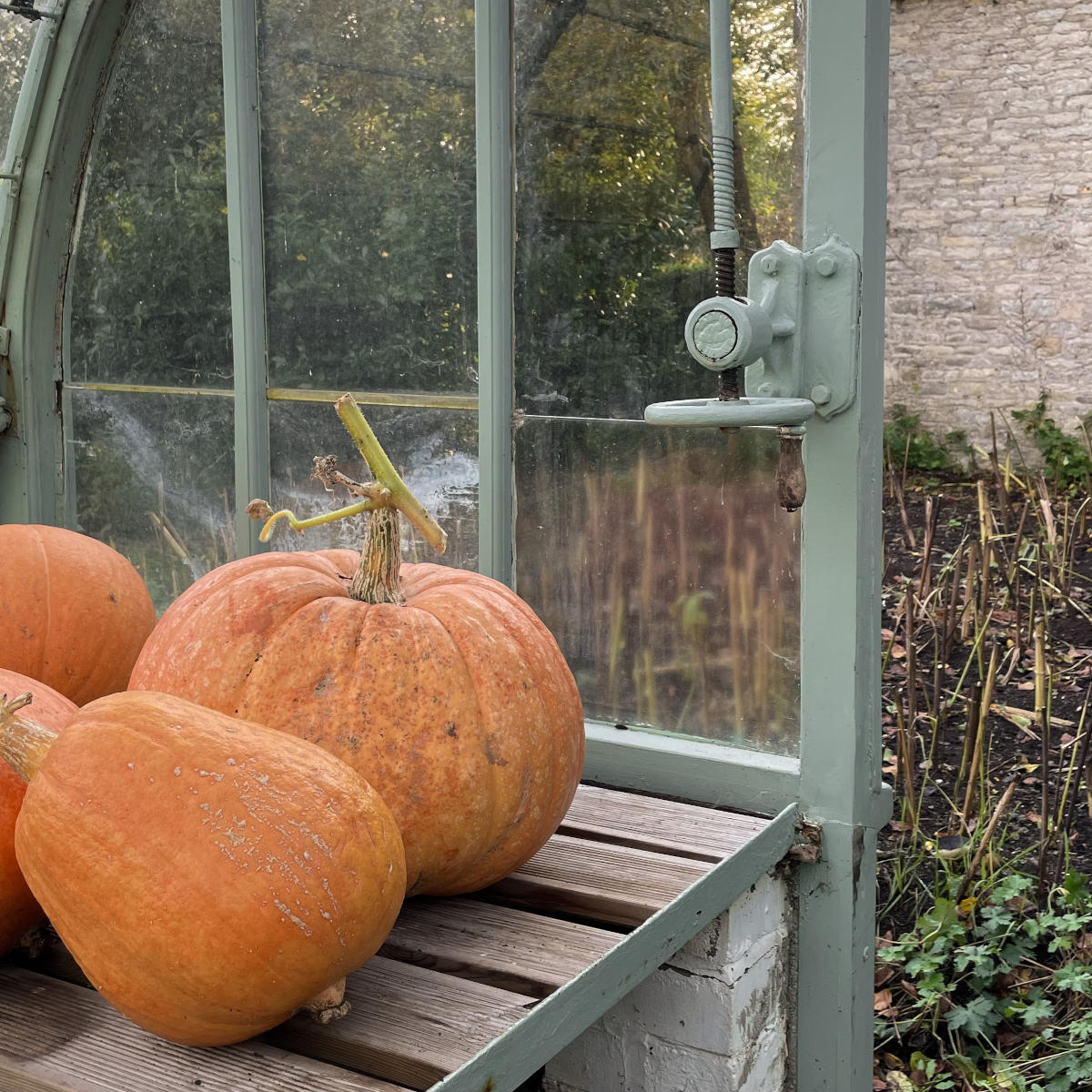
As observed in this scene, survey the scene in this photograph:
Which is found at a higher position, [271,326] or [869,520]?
[271,326]

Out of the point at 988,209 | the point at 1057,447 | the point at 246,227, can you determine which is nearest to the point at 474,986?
the point at 246,227

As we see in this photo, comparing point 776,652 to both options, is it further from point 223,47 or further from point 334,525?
point 223,47

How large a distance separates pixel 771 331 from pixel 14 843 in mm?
1200

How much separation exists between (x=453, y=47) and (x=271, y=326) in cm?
69

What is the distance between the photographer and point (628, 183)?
7.10ft

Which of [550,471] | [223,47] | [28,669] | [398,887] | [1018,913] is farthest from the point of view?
[1018,913]

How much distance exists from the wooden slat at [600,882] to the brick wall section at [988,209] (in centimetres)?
829

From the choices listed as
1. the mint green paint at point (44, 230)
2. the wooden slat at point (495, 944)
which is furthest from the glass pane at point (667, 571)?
the mint green paint at point (44, 230)

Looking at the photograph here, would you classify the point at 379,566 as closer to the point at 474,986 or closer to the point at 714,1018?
the point at 474,986

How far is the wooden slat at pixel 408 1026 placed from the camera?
4.18 ft

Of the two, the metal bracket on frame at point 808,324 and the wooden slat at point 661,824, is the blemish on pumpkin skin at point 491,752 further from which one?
the metal bracket on frame at point 808,324

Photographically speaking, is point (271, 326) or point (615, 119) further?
point (271, 326)

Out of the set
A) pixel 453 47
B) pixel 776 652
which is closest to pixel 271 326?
pixel 453 47

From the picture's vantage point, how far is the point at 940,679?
4082mm
